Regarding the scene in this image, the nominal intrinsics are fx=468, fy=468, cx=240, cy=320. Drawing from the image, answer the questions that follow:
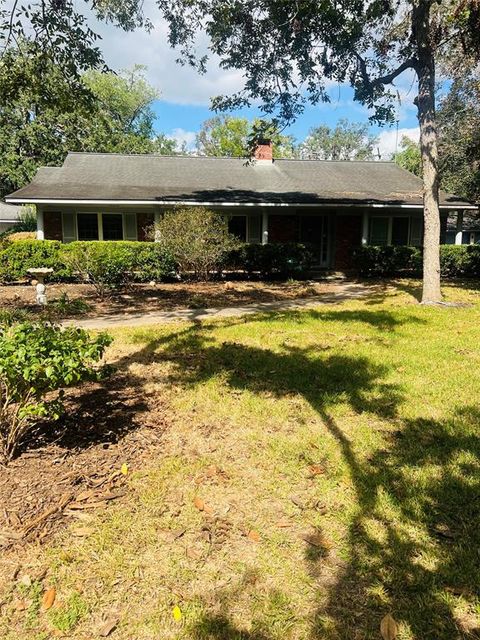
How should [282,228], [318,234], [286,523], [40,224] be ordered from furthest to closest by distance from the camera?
[318,234] < [282,228] < [40,224] < [286,523]

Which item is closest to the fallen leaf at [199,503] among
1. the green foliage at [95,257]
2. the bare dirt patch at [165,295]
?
the bare dirt patch at [165,295]

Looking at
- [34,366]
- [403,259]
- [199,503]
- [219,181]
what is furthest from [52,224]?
[199,503]

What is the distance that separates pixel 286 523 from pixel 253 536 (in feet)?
0.80

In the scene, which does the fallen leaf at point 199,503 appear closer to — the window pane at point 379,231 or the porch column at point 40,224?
the porch column at point 40,224

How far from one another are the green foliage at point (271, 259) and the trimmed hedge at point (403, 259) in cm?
259

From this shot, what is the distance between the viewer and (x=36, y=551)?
2.67m

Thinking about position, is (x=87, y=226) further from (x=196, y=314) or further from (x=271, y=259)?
(x=196, y=314)

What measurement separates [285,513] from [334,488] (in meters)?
0.46

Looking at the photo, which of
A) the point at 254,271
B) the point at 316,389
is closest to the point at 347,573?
the point at 316,389

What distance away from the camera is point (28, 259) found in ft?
45.7

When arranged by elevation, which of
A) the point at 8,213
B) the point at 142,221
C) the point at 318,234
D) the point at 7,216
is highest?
the point at 8,213

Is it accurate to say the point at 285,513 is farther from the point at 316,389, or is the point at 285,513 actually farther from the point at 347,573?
the point at 316,389

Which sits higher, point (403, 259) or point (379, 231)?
point (379, 231)

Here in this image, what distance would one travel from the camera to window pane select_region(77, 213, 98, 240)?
17766mm
